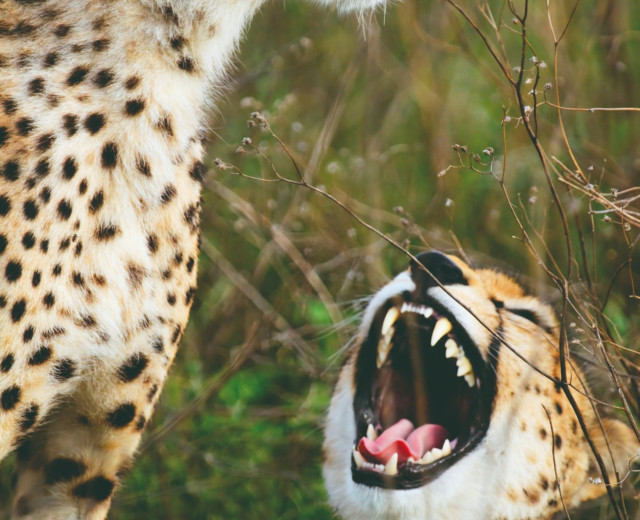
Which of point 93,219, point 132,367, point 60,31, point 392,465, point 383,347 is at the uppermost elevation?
point 60,31

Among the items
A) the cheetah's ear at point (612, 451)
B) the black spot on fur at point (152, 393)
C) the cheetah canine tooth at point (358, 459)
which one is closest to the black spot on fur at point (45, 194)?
the black spot on fur at point (152, 393)

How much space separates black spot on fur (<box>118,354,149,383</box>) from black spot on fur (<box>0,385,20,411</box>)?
272mm

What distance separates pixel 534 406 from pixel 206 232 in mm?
2346

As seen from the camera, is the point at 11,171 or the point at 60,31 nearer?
the point at 11,171

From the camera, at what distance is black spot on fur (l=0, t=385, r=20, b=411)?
213 cm

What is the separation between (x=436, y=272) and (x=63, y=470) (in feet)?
3.48

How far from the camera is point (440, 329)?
8.20 ft

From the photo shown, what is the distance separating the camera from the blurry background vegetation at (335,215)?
11.3 feet

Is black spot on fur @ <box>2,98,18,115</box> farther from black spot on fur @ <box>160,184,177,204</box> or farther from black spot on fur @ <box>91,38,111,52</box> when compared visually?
black spot on fur @ <box>160,184,177,204</box>

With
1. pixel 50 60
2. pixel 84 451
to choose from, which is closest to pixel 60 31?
pixel 50 60

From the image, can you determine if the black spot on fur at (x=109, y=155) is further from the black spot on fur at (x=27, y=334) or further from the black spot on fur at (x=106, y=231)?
the black spot on fur at (x=27, y=334)

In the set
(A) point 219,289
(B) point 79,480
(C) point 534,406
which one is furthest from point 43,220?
(A) point 219,289

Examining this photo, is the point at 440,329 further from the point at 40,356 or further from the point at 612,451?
the point at 40,356

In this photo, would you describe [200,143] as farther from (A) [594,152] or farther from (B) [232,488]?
(A) [594,152]
